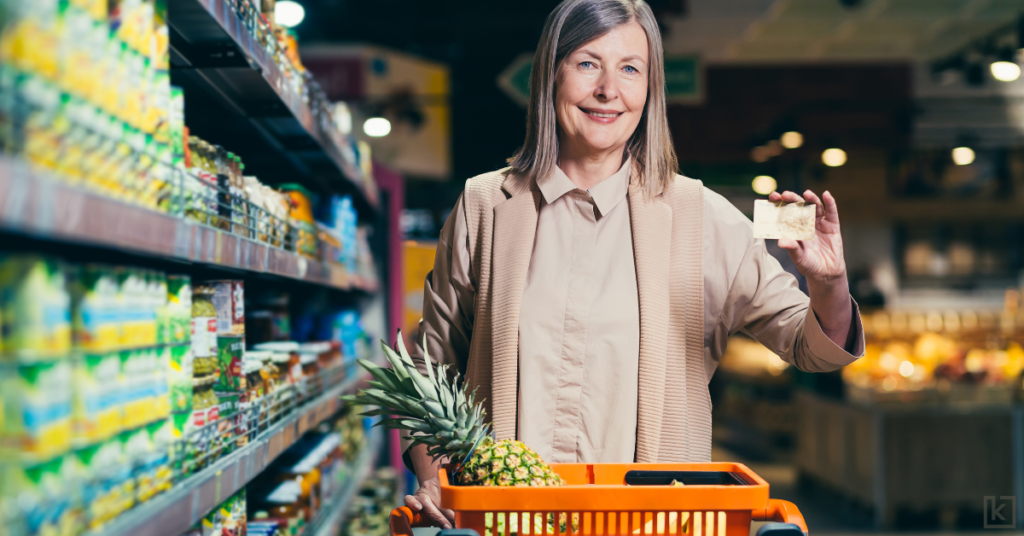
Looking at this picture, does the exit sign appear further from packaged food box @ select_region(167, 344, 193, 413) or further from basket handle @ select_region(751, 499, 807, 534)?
packaged food box @ select_region(167, 344, 193, 413)

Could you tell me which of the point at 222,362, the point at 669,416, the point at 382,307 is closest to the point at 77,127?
the point at 222,362

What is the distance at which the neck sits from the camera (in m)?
1.74

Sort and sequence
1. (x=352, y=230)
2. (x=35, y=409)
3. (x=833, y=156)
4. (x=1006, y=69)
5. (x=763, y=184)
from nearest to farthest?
1. (x=35, y=409)
2. (x=352, y=230)
3. (x=1006, y=69)
4. (x=833, y=156)
5. (x=763, y=184)

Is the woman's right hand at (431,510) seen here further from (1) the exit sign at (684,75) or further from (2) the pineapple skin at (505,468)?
(1) the exit sign at (684,75)

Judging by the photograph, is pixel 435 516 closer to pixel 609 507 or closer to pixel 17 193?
pixel 609 507

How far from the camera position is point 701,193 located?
1721mm

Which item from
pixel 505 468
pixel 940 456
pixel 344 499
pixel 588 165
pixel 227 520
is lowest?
A: pixel 940 456

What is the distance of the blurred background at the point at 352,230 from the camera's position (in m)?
0.89

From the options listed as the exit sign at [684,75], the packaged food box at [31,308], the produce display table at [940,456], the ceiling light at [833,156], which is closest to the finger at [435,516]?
the packaged food box at [31,308]

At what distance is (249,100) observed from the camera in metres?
2.23

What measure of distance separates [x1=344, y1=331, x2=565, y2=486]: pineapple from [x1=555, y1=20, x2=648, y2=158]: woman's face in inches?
24.3

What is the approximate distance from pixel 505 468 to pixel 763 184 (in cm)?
909

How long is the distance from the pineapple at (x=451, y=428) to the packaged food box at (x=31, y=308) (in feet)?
1.49

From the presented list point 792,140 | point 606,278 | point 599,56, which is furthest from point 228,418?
point 792,140
